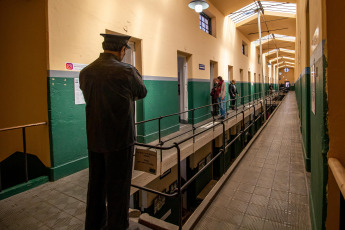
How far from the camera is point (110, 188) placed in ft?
5.09

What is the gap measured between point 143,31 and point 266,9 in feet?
30.1

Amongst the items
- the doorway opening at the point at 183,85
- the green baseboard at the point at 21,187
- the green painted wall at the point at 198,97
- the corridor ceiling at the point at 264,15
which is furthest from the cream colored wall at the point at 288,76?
the green baseboard at the point at 21,187

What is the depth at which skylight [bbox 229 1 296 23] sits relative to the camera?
10.2 m

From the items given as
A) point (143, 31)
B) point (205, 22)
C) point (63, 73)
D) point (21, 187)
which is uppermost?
point (205, 22)

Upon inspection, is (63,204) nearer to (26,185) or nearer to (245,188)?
(26,185)

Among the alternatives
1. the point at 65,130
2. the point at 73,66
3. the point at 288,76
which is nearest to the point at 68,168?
the point at 65,130

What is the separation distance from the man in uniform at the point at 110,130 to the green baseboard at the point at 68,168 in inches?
77.4

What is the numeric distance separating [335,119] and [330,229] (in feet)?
2.24

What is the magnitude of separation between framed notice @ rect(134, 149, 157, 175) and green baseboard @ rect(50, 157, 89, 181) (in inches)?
83.2

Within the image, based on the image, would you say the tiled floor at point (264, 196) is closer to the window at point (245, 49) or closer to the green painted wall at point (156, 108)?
the green painted wall at point (156, 108)

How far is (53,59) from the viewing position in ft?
10.6

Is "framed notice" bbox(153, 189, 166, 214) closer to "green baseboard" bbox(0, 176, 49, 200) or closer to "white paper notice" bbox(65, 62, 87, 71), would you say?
"green baseboard" bbox(0, 176, 49, 200)

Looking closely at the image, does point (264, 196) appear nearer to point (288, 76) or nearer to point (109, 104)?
point (109, 104)

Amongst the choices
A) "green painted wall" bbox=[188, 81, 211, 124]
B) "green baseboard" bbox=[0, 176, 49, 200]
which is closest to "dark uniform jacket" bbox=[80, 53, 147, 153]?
"green baseboard" bbox=[0, 176, 49, 200]
